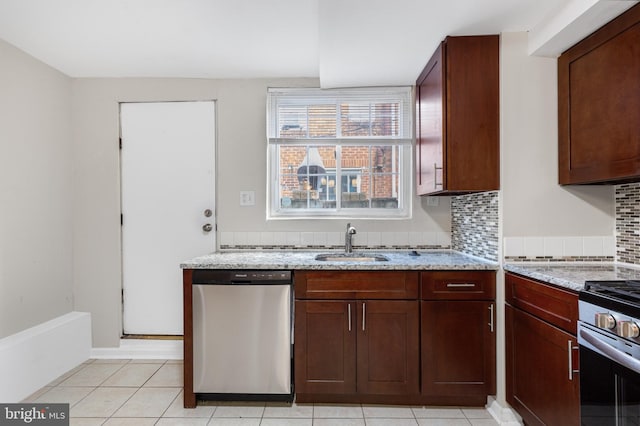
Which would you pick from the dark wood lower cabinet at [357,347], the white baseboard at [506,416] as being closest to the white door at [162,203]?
the dark wood lower cabinet at [357,347]

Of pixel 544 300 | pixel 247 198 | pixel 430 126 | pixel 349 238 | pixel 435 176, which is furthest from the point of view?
pixel 247 198

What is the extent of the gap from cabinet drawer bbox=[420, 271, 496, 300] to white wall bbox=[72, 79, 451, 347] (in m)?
1.27

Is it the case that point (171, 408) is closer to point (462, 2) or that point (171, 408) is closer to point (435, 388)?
point (435, 388)

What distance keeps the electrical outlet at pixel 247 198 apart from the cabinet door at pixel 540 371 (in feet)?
6.16

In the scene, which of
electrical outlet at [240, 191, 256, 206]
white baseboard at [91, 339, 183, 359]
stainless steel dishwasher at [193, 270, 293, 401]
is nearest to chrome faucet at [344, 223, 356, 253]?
stainless steel dishwasher at [193, 270, 293, 401]

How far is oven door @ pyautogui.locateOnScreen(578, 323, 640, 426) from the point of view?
111 cm

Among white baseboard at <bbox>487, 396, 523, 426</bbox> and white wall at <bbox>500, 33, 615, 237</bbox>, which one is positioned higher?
white wall at <bbox>500, 33, 615, 237</bbox>

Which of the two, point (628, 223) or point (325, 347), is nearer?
point (628, 223)

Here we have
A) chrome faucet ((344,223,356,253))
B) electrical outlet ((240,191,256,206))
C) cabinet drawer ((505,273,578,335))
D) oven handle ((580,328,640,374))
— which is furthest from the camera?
electrical outlet ((240,191,256,206))

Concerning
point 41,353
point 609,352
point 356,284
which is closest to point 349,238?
point 356,284

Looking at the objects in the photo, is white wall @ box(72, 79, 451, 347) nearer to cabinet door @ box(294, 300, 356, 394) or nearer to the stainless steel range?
cabinet door @ box(294, 300, 356, 394)

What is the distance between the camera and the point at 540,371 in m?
1.59

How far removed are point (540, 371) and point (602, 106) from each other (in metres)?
1.27

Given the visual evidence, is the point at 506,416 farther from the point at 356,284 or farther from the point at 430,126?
the point at 430,126
